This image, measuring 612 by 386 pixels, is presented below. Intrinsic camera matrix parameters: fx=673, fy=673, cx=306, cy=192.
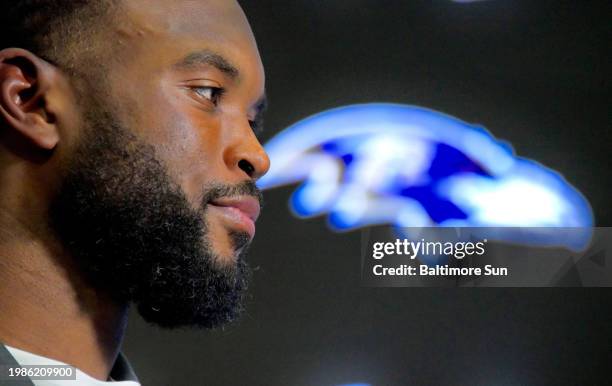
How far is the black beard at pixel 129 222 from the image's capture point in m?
0.60

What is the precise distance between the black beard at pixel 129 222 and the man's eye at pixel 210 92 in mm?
73

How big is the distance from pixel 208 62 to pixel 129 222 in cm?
17

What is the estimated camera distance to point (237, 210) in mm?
638

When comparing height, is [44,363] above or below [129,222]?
below

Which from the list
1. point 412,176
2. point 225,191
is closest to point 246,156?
point 225,191

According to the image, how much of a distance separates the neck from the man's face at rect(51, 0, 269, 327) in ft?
0.06

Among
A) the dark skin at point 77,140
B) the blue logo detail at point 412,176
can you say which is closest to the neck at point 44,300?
the dark skin at point 77,140

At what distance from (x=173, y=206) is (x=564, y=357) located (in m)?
1.20

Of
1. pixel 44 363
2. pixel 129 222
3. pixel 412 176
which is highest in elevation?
pixel 412 176

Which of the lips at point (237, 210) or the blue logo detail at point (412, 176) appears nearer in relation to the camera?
the lips at point (237, 210)

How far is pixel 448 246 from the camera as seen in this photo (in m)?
1.56

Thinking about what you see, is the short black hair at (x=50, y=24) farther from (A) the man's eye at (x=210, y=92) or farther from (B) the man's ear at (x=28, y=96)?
(A) the man's eye at (x=210, y=92)

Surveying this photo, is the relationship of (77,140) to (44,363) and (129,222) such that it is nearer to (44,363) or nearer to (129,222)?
(129,222)

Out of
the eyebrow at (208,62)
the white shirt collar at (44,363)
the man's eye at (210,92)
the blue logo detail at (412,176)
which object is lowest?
the white shirt collar at (44,363)
